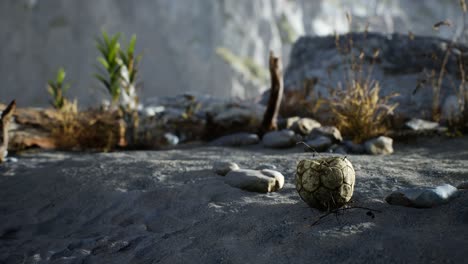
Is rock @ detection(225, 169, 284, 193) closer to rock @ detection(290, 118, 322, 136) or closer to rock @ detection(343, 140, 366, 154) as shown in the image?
rock @ detection(343, 140, 366, 154)

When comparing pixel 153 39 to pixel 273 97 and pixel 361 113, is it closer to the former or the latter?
pixel 273 97

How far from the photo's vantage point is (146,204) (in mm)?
1863

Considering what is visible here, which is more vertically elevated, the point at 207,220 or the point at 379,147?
the point at 379,147

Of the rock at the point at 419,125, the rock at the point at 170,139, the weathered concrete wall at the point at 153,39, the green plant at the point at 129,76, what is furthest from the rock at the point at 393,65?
the weathered concrete wall at the point at 153,39

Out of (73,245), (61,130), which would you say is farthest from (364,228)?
(61,130)

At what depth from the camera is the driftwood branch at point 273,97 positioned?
4328 millimetres

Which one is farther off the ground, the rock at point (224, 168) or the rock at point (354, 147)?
the rock at point (354, 147)

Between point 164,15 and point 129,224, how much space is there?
24396 mm

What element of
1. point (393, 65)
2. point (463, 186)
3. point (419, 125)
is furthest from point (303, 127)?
point (393, 65)

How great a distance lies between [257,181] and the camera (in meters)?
1.87

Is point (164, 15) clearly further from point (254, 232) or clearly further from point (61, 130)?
point (254, 232)

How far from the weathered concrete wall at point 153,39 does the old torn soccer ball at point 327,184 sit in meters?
15.5

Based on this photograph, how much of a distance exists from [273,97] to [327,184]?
9.87ft

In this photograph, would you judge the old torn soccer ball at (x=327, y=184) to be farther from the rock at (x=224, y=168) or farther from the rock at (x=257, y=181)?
the rock at (x=224, y=168)
